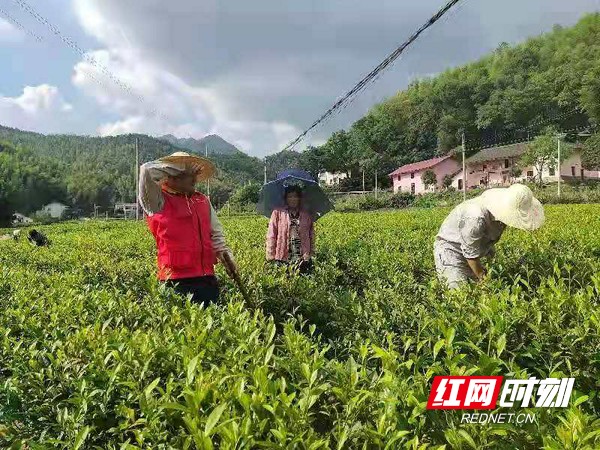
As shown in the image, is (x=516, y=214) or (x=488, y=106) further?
(x=488, y=106)

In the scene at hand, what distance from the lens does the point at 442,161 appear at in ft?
188

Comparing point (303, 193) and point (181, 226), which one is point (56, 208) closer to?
point (303, 193)

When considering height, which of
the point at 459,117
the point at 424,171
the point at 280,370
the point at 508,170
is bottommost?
the point at 280,370

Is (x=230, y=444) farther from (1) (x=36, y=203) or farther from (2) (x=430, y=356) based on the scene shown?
(1) (x=36, y=203)

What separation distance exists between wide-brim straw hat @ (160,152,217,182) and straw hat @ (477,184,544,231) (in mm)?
2203

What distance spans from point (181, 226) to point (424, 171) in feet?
183

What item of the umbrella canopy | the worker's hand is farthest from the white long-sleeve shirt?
the umbrella canopy

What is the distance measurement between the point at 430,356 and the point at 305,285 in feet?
5.78

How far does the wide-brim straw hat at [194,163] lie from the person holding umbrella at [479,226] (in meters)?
1.98

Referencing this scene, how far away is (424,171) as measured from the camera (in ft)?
188

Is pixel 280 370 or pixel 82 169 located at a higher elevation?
pixel 82 169

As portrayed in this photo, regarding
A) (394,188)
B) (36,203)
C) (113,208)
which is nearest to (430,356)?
(394,188)

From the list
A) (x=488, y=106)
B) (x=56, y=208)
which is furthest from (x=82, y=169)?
(x=488, y=106)

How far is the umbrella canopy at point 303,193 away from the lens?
5.60m
